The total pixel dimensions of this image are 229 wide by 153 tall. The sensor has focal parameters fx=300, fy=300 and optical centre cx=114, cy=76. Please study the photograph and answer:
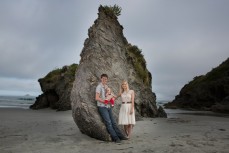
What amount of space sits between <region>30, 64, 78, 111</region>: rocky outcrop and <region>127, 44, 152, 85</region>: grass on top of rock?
9.92m

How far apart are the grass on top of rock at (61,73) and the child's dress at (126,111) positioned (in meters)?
25.6

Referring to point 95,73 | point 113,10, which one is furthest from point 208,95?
point 95,73

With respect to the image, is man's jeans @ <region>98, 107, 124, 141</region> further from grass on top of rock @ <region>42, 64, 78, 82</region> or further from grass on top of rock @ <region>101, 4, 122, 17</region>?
grass on top of rock @ <region>42, 64, 78, 82</region>

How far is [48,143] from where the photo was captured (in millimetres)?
11477

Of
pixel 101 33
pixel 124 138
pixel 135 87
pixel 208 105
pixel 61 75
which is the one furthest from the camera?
pixel 208 105

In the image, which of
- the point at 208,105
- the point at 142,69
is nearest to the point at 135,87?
the point at 142,69

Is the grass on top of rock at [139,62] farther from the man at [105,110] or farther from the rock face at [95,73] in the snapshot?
the man at [105,110]

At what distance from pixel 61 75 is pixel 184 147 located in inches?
1206

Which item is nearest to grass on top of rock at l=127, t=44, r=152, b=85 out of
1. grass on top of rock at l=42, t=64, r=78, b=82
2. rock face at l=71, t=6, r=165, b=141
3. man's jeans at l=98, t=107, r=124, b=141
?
grass on top of rock at l=42, t=64, r=78, b=82

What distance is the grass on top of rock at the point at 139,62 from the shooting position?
28255mm

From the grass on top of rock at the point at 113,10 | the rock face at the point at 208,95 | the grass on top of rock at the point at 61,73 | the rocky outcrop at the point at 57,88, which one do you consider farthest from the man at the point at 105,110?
the rock face at the point at 208,95

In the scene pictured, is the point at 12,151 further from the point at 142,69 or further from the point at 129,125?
the point at 142,69

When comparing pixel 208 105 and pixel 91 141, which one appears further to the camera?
pixel 208 105

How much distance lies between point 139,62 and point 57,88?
13.5 meters
